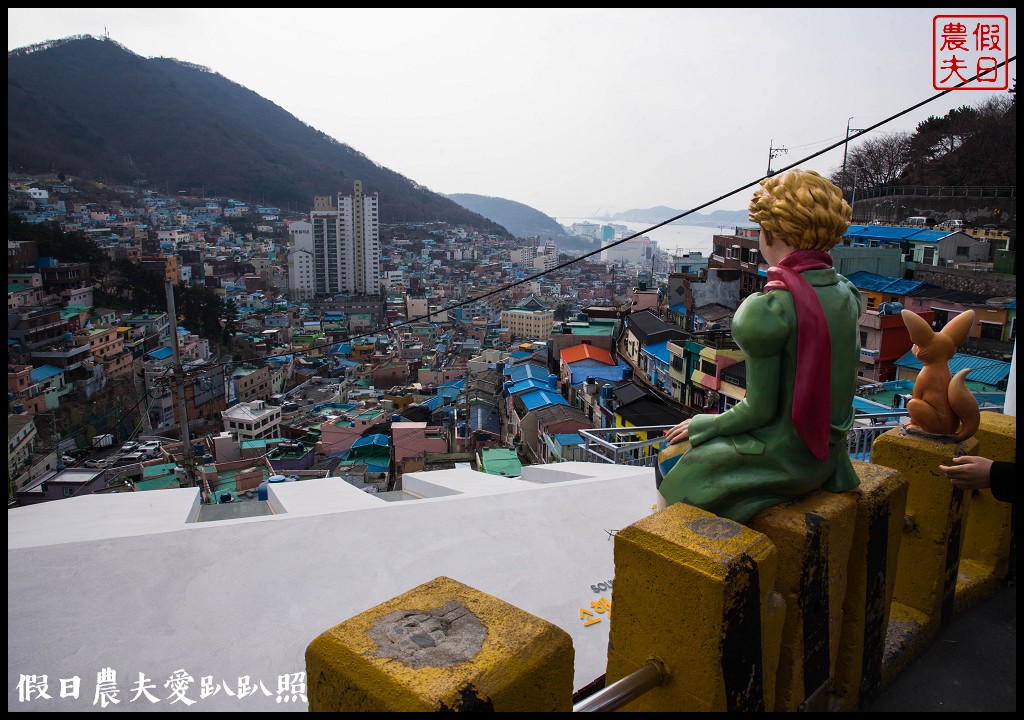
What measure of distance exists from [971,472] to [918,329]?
651 mm

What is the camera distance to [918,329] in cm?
254

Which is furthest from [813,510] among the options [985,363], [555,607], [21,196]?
[21,196]

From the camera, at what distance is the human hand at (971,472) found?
2.07 m

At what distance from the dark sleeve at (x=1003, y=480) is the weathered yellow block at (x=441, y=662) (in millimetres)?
1419

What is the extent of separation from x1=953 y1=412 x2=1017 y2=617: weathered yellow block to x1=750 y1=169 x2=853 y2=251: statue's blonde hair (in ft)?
4.12

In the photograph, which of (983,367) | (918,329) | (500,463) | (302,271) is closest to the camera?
(918,329)

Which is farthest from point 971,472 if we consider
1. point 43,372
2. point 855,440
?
point 43,372

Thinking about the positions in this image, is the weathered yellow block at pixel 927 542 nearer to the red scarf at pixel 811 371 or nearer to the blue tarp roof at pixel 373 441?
the red scarf at pixel 811 371

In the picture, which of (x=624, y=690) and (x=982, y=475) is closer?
(x=624, y=690)

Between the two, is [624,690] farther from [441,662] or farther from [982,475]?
[982,475]

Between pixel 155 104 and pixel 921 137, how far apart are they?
79.4 metres

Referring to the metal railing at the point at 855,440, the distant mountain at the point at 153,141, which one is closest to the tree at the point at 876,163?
the metal railing at the point at 855,440

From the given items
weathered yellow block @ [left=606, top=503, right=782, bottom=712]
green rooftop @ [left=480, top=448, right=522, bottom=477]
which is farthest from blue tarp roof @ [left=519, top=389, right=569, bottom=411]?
weathered yellow block @ [left=606, top=503, right=782, bottom=712]

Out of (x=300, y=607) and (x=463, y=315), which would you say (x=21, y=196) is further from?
(x=300, y=607)
